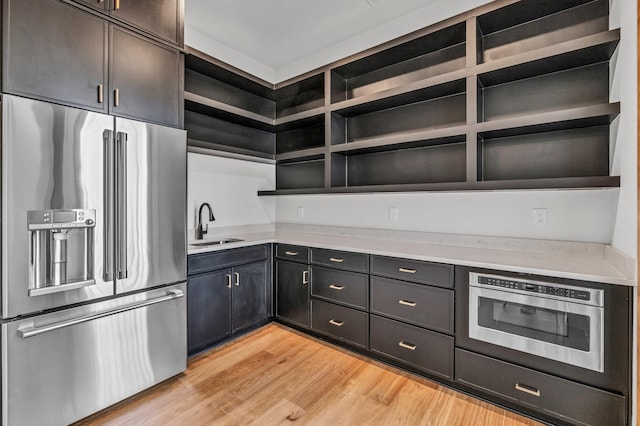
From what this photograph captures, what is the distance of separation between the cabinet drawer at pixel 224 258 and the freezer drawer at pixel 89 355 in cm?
23

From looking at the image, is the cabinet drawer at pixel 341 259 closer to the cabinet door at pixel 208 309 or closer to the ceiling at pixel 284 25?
the cabinet door at pixel 208 309

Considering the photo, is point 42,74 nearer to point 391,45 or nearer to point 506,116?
point 391,45

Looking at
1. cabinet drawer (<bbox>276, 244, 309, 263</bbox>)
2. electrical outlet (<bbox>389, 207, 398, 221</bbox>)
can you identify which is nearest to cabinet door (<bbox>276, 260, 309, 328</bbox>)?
cabinet drawer (<bbox>276, 244, 309, 263</bbox>)

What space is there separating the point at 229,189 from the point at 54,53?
6.15 feet

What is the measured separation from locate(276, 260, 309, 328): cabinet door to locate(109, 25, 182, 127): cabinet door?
1573 mm

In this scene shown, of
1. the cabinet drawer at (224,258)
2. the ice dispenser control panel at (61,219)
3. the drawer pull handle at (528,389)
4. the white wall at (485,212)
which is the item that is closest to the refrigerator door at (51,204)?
the ice dispenser control panel at (61,219)

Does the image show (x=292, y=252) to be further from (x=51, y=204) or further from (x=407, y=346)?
(x=51, y=204)

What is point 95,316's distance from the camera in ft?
5.81

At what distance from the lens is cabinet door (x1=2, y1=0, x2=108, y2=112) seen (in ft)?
4.95

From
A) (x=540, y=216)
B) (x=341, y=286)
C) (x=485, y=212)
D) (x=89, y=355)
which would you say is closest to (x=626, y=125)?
(x=540, y=216)

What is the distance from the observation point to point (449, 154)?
2650 mm

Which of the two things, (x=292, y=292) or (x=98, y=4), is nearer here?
(x=98, y=4)

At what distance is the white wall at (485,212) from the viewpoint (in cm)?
206

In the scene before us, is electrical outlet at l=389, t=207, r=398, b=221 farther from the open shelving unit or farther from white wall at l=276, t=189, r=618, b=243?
the open shelving unit
